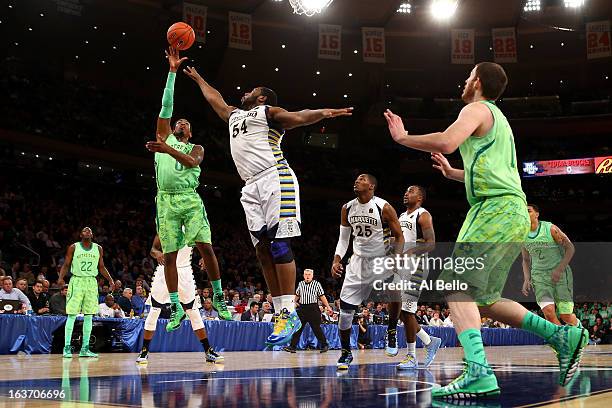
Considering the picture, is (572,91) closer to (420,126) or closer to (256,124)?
(420,126)

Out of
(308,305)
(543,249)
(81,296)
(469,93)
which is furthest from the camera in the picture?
(308,305)

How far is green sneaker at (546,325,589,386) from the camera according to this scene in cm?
409

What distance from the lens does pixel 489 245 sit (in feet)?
12.8

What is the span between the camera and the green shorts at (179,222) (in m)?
7.41

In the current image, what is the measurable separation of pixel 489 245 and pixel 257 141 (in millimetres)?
2445

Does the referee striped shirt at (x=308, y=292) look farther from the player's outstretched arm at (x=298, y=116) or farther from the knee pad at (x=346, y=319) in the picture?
the player's outstretched arm at (x=298, y=116)

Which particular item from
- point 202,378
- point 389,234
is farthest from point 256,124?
point 389,234

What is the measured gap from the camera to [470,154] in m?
4.10

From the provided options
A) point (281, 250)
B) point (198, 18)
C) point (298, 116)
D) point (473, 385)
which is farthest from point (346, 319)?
point (198, 18)

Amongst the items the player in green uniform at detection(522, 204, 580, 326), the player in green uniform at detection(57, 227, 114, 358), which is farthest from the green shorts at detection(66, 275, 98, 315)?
the player in green uniform at detection(522, 204, 580, 326)

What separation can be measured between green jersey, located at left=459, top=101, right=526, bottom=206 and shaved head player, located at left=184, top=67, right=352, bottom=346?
1739mm

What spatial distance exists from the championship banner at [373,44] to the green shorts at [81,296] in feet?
59.5

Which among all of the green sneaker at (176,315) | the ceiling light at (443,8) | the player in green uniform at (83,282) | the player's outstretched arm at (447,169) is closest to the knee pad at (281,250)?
the player's outstretched arm at (447,169)

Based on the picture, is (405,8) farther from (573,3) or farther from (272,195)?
(272,195)
